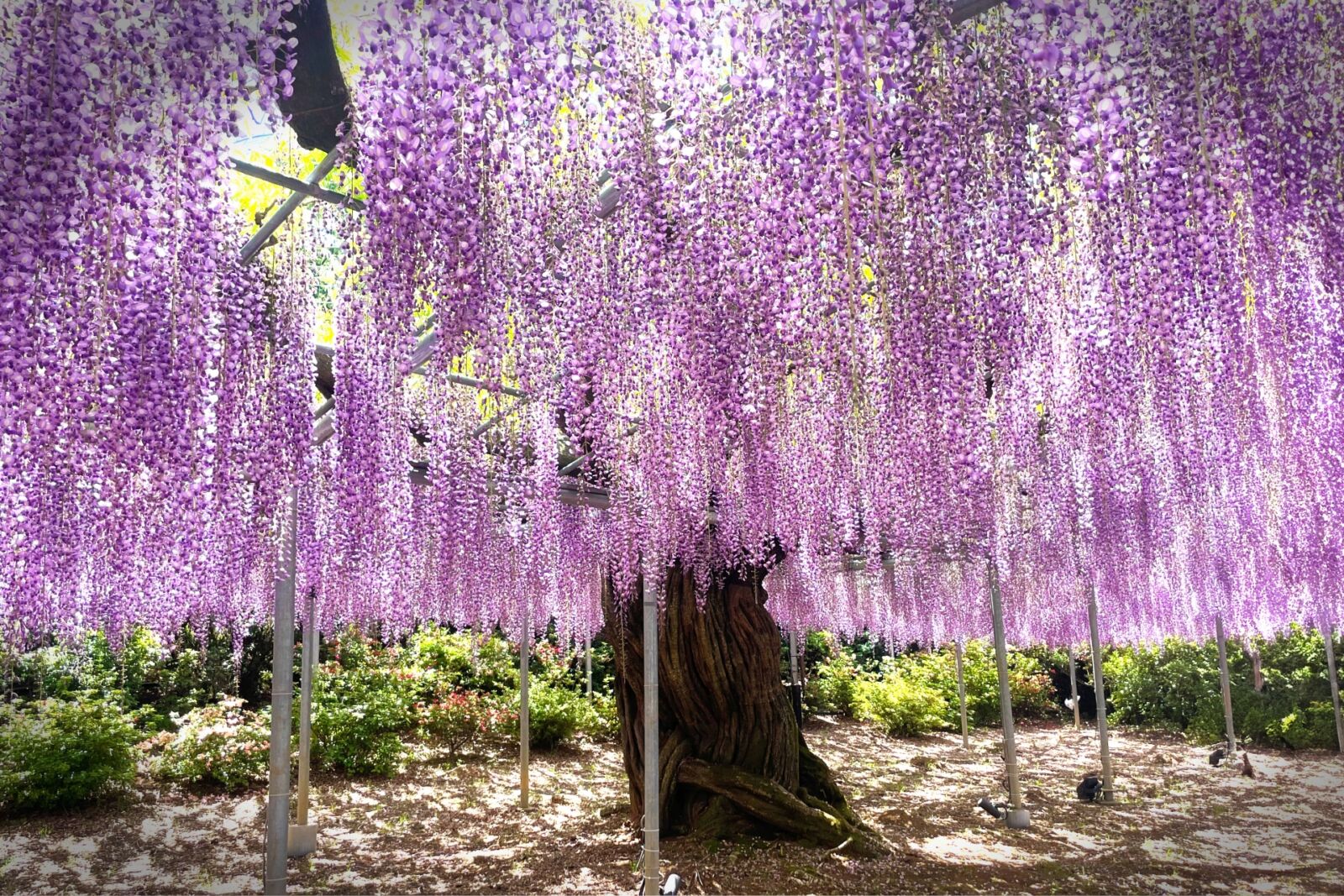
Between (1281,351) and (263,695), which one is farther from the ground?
(1281,351)

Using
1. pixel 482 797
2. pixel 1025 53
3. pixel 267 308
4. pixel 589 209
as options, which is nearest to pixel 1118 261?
pixel 1025 53

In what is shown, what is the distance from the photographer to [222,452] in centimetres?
496

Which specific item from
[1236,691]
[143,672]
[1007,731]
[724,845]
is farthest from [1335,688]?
[143,672]

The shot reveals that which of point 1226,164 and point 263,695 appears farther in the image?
point 263,695

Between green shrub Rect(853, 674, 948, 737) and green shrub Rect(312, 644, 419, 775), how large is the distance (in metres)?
7.23

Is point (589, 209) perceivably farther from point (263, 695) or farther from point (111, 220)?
point (263, 695)

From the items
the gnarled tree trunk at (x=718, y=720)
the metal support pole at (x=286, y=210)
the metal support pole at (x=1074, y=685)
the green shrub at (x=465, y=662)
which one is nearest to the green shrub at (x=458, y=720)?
the green shrub at (x=465, y=662)

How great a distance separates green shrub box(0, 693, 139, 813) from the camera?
8633mm

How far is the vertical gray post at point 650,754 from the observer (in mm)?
4914

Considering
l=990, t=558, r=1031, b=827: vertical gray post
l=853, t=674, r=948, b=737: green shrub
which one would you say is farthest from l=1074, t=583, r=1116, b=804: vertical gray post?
l=853, t=674, r=948, b=737: green shrub

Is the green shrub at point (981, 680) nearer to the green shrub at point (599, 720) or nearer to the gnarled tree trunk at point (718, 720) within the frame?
the green shrub at point (599, 720)

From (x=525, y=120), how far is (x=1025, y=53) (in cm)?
158

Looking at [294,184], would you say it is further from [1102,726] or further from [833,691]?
[833,691]

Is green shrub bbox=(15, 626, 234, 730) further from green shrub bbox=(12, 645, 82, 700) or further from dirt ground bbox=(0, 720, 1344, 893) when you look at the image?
dirt ground bbox=(0, 720, 1344, 893)
